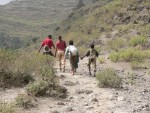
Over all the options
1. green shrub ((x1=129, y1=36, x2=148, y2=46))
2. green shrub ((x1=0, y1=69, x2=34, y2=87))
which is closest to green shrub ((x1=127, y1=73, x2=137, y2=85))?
green shrub ((x1=0, y1=69, x2=34, y2=87))

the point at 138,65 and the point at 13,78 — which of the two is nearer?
the point at 13,78

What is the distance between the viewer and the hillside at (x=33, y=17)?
150500mm

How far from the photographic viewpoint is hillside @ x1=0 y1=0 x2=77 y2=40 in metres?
150

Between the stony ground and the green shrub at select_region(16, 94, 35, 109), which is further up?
the green shrub at select_region(16, 94, 35, 109)

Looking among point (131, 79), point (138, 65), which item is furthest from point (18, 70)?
point (138, 65)

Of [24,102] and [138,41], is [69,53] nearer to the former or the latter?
[24,102]

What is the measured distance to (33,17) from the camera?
584 feet

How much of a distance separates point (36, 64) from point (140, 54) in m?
9.24

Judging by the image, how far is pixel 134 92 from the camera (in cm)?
1104

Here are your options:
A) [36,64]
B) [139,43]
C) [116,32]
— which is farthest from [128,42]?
[36,64]

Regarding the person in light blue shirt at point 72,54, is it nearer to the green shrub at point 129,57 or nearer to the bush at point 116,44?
the green shrub at point 129,57

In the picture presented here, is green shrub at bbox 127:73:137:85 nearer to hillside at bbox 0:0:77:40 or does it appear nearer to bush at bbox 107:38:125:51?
bush at bbox 107:38:125:51

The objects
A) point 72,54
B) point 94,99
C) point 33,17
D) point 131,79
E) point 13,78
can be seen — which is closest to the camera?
point 94,99

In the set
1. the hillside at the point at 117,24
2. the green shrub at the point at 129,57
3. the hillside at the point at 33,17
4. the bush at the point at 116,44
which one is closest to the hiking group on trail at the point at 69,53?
the green shrub at the point at 129,57
